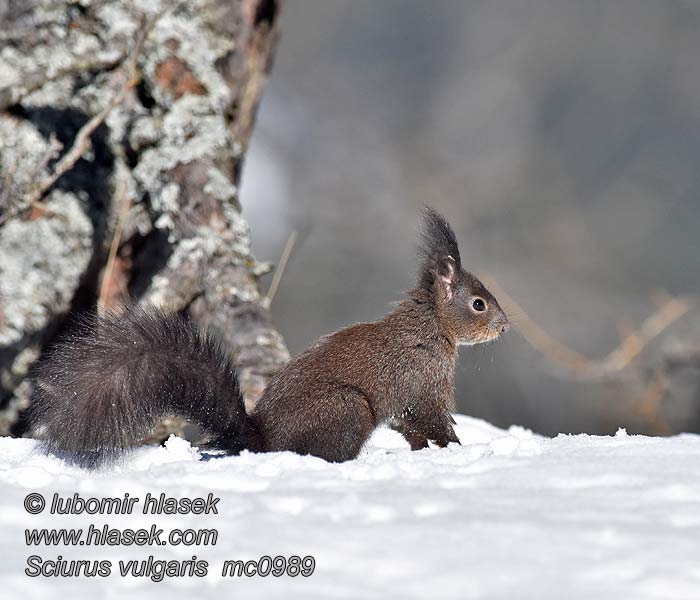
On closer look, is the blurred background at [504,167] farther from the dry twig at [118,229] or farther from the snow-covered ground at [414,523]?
the snow-covered ground at [414,523]

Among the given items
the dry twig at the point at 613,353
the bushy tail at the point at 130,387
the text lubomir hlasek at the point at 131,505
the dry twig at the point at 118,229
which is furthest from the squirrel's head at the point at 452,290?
the text lubomir hlasek at the point at 131,505

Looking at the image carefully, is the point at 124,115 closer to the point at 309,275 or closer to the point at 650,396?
the point at 309,275

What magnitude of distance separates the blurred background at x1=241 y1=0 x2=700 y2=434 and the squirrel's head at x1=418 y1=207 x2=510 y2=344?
6.75 ft

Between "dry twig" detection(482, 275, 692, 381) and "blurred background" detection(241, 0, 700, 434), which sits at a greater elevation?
"blurred background" detection(241, 0, 700, 434)

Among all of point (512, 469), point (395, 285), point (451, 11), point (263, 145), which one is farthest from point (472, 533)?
point (451, 11)

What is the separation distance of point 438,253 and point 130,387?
155 cm

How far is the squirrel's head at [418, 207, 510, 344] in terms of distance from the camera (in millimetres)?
3613

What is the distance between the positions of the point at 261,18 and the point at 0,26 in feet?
4.38

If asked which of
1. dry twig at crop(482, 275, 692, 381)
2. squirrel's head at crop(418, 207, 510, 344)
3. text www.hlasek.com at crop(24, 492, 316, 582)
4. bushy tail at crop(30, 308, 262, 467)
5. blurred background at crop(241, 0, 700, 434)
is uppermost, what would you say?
blurred background at crop(241, 0, 700, 434)

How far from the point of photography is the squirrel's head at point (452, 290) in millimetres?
3613

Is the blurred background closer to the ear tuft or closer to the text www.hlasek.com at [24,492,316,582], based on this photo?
the ear tuft

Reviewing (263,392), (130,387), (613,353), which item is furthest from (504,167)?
(130,387)

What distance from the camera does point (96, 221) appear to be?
425 cm

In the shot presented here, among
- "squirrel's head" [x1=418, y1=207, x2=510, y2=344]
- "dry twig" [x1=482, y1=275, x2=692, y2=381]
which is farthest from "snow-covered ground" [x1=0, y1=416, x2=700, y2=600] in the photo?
"dry twig" [x1=482, y1=275, x2=692, y2=381]
